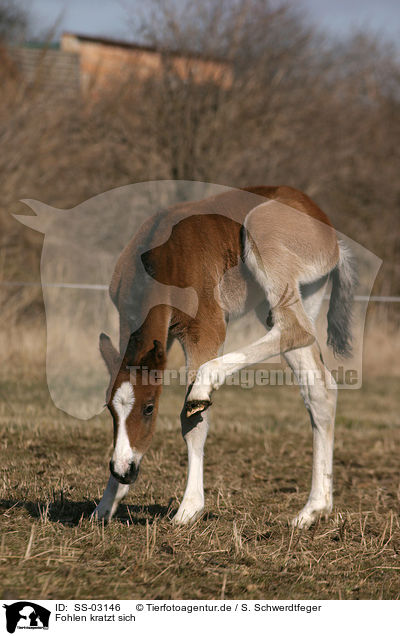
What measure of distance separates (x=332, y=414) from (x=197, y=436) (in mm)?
983

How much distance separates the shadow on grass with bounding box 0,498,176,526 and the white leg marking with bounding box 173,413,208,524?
0.14 m

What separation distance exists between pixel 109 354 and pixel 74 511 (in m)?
0.98

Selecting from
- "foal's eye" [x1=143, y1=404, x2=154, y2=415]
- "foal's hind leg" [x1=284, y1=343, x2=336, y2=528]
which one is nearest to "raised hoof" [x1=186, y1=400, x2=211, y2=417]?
"foal's eye" [x1=143, y1=404, x2=154, y2=415]

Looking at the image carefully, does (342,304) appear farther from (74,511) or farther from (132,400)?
(74,511)

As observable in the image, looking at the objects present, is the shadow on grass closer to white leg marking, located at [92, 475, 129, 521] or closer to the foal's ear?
white leg marking, located at [92, 475, 129, 521]

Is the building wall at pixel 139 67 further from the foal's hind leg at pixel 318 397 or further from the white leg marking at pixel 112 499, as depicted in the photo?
the white leg marking at pixel 112 499

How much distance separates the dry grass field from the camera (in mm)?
3199

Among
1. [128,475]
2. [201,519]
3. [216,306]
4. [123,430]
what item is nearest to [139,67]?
[216,306]

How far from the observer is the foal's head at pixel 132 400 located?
3672 mm

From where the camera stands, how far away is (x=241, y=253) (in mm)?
4684

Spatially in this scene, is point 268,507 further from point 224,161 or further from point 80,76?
point 80,76
